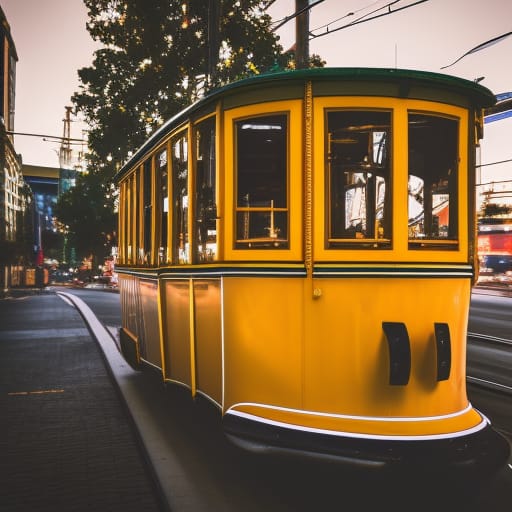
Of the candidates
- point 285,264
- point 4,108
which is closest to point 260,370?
point 285,264

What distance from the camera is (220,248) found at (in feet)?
14.8

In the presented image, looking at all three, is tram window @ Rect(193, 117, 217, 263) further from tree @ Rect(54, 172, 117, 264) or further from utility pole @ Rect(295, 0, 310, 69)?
tree @ Rect(54, 172, 117, 264)

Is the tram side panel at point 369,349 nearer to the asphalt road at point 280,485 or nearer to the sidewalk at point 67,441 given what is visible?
the asphalt road at point 280,485

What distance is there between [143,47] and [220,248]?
1395 cm

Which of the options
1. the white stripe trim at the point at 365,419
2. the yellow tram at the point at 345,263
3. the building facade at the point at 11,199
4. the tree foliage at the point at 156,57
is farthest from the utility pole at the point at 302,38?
the building facade at the point at 11,199

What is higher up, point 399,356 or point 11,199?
point 11,199

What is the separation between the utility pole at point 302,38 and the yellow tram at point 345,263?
6.48 m

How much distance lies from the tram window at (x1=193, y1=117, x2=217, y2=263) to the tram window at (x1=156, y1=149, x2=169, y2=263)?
1091 mm

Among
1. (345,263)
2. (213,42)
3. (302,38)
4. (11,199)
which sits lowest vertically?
(345,263)

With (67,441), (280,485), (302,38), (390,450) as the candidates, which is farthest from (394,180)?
(302,38)

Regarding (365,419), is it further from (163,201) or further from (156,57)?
(156,57)

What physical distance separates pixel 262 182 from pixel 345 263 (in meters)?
0.89

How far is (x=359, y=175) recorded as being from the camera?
433cm

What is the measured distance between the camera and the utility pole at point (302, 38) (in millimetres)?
10695
